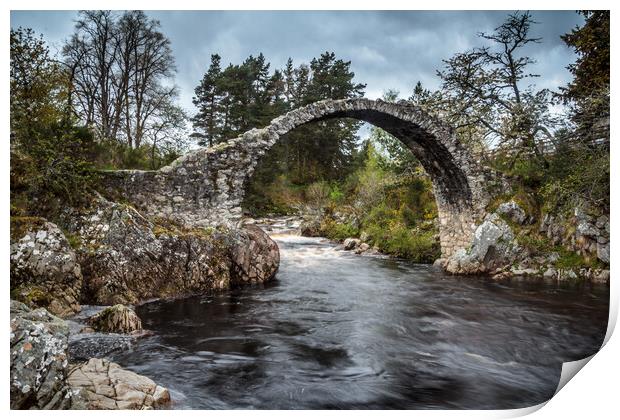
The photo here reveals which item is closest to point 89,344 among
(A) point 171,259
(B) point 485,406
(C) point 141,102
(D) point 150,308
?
(D) point 150,308

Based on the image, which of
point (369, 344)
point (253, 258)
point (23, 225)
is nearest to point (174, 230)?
point (253, 258)

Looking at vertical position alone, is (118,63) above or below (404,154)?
below

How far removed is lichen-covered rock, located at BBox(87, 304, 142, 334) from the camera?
483 centimetres

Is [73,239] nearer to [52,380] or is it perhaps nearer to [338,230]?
[52,380]

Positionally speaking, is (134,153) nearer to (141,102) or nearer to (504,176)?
(141,102)

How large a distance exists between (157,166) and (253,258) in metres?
4.40

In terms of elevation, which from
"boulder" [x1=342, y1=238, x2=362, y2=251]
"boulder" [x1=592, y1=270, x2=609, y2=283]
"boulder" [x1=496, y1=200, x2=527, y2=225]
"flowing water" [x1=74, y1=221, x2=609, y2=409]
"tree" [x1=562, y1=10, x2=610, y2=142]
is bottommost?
"flowing water" [x1=74, y1=221, x2=609, y2=409]

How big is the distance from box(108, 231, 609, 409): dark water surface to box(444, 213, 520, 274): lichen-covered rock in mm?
949

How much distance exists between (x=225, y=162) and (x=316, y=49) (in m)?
3.72

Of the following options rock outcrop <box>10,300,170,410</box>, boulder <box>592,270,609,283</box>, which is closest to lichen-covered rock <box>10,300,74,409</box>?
rock outcrop <box>10,300,170,410</box>

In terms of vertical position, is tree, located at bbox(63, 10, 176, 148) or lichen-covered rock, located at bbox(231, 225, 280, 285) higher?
tree, located at bbox(63, 10, 176, 148)

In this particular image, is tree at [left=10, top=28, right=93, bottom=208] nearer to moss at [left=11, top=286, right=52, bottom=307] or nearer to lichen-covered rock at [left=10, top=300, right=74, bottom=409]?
moss at [left=11, top=286, right=52, bottom=307]

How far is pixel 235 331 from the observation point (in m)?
5.28

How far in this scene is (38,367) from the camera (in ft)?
Answer: 8.45
